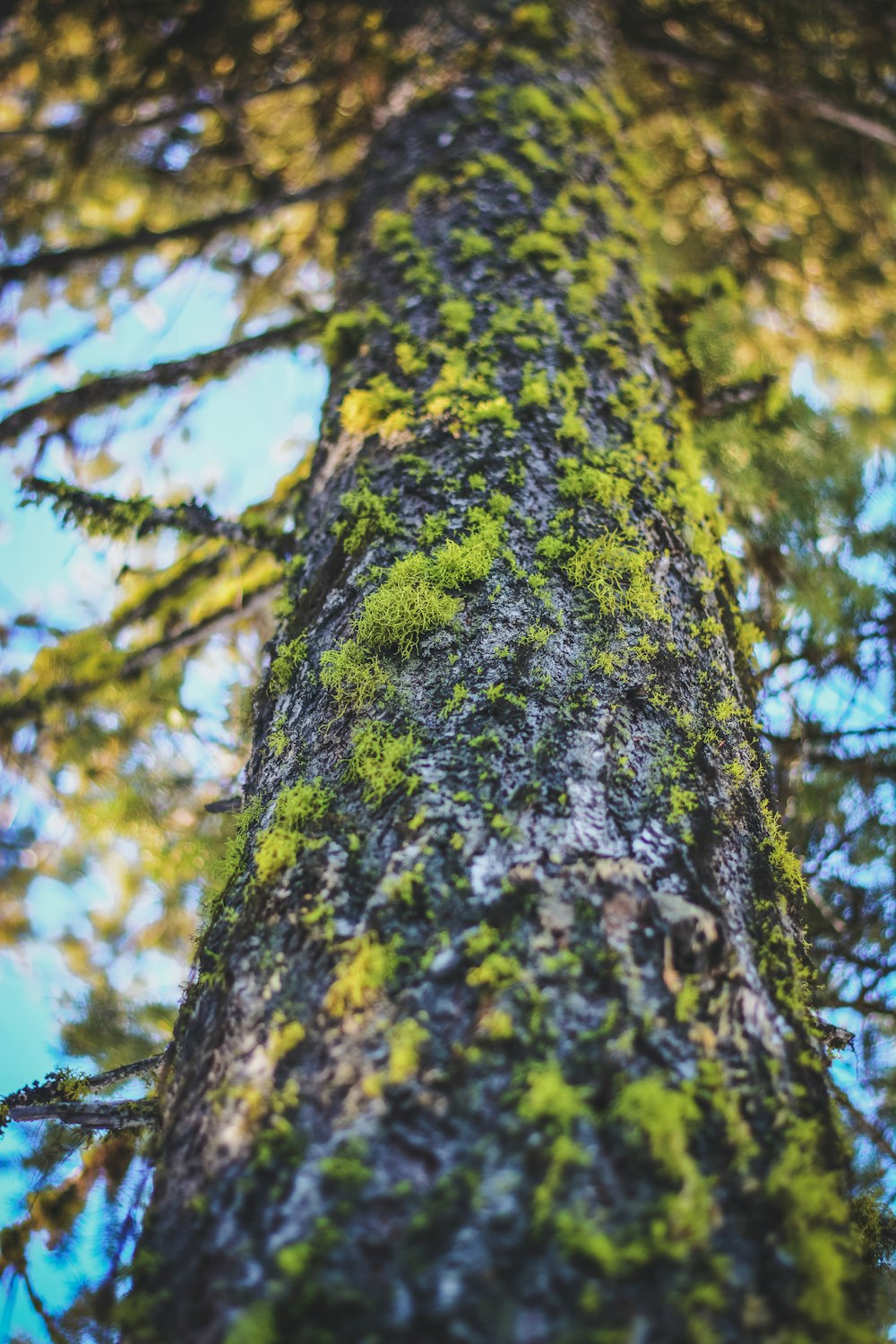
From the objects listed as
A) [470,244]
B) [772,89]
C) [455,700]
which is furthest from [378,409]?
[772,89]

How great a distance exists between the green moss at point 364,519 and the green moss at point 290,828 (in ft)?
2.03

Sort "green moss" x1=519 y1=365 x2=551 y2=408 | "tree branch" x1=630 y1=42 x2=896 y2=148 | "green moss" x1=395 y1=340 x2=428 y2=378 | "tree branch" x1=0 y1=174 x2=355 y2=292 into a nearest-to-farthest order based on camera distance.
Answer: "green moss" x1=519 y1=365 x2=551 y2=408 → "green moss" x1=395 y1=340 x2=428 y2=378 → "tree branch" x1=0 y1=174 x2=355 y2=292 → "tree branch" x1=630 y1=42 x2=896 y2=148

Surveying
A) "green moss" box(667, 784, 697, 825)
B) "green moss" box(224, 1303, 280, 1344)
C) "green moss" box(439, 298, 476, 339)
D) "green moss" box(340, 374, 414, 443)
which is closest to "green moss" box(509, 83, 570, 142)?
"green moss" box(439, 298, 476, 339)

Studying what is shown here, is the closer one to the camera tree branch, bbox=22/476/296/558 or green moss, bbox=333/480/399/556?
green moss, bbox=333/480/399/556

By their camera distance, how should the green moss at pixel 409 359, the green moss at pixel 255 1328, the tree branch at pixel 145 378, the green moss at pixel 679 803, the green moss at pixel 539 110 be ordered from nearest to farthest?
the green moss at pixel 255 1328 → the green moss at pixel 679 803 → the green moss at pixel 409 359 → the tree branch at pixel 145 378 → the green moss at pixel 539 110

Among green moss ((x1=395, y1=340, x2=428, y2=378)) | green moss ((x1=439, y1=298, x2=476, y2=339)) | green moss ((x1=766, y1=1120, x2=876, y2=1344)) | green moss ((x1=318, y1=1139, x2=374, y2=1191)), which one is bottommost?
green moss ((x1=766, y1=1120, x2=876, y2=1344))

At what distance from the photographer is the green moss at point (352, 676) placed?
1.51m

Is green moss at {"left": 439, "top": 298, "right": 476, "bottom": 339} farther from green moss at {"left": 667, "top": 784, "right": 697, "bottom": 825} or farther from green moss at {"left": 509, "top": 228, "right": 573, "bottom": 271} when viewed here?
green moss at {"left": 667, "top": 784, "right": 697, "bottom": 825}

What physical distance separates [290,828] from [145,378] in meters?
1.93

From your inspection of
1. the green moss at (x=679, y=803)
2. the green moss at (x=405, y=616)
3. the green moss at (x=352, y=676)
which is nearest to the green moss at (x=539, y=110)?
the green moss at (x=405, y=616)

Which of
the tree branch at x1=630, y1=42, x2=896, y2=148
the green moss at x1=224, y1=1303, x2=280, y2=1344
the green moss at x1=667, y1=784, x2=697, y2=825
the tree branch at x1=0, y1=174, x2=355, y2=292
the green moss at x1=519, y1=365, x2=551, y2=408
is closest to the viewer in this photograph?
the green moss at x1=224, y1=1303, x2=280, y2=1344

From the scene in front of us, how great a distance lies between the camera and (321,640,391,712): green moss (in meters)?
1.51

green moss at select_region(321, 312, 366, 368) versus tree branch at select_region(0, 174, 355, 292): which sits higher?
tree branch at select_region(0, 174, 355, 292)

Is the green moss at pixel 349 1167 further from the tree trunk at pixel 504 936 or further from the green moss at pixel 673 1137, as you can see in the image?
the green moss at pixel 673 1137
